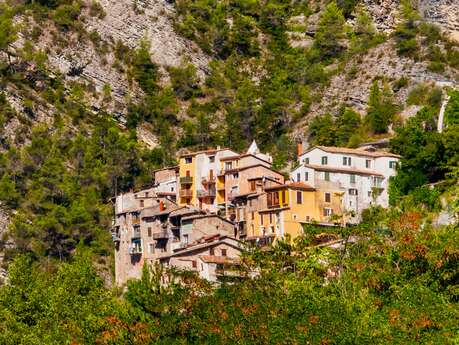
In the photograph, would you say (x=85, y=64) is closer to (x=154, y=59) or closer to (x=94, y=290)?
(x=154, y=59)

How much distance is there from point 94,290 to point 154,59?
280 feet

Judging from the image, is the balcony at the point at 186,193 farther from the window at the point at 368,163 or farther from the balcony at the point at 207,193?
the window at the point at 368,163

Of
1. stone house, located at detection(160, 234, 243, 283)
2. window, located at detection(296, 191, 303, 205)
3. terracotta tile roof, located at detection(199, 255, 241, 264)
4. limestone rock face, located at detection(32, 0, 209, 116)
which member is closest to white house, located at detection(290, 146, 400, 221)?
window, located at detection(296, 191, 303, 205)

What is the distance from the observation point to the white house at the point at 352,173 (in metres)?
104

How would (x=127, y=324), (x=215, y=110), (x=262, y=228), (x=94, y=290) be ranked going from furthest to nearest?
1. (x=215, y=110)
2. (x=262, y=228)
3. (x=94, y=290)
4. (x=127, y=324)

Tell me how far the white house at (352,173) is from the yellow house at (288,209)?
4.57 feet

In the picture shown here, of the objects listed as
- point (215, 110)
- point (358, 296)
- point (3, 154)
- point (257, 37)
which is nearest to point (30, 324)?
point (358, 296)

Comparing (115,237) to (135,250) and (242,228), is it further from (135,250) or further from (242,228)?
(242,228)

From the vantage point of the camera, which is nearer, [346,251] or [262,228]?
[346,251]

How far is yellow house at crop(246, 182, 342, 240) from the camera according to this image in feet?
327

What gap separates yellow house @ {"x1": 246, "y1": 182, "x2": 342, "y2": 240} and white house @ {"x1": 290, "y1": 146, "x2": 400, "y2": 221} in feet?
4.57

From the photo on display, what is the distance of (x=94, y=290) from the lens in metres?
76.3

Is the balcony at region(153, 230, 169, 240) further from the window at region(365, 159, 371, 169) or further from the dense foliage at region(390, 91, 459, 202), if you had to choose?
the dense foliage at region(390, 91, 459, 202)

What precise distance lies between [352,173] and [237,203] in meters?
9.27
